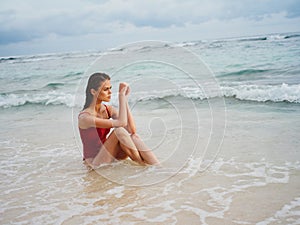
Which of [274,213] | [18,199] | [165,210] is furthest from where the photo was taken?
[18,199]

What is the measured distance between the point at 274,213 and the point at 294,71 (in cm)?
1057

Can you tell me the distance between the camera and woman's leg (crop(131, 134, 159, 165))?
4.21 meters

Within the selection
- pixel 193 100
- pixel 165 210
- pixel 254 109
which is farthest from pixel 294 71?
pixel 165 210

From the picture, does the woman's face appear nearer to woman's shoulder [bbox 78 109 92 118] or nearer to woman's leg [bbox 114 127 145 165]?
woman's shoulder [bbox 78 109 92 118]

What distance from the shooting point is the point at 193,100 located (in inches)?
369

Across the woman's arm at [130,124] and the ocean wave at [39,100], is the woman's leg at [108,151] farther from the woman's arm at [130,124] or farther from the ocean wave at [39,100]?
the ocean wave at [39,100]

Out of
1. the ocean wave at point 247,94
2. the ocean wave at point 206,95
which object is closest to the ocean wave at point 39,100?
the ocean wave at point 206,95

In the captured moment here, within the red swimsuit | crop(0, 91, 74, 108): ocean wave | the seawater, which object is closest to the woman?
the red swimsuit

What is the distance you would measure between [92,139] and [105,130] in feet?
0.70

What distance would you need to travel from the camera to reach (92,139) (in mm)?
4238

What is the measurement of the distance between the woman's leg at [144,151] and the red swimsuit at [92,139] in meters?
0.40

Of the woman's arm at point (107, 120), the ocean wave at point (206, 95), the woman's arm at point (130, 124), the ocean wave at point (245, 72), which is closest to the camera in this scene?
the woman's arm at point (107, 120)

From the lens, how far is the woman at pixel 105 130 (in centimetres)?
406

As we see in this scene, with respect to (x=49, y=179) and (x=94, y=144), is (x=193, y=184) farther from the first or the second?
(x=49, y=179)
